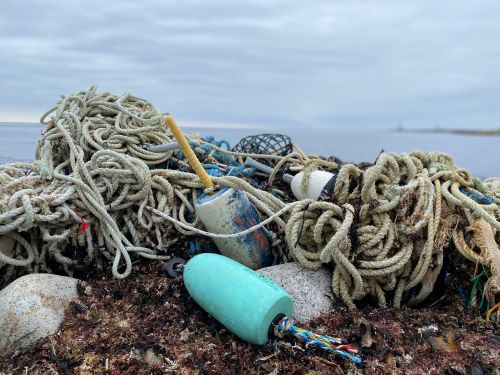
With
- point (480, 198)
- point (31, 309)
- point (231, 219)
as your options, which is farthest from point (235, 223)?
point (480, 198)

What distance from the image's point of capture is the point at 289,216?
3488mm

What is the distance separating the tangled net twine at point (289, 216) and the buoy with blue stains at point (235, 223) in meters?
0.11

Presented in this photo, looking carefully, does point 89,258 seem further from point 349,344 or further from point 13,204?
point 349,344

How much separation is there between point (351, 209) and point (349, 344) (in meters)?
0.86

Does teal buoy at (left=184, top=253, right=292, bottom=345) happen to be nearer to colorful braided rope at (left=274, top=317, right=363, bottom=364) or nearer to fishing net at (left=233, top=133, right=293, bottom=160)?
colorful braided rope at (left=274, top=317, right=363, bottom=364)

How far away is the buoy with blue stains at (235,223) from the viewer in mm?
3201

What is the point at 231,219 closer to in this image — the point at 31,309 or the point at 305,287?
the point at 305,287

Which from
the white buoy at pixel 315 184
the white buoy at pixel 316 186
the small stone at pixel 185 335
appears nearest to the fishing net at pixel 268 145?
the white buoy at pixel 316 186

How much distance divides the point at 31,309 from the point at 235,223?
1.35m

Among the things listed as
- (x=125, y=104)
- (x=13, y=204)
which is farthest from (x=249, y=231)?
(x=125, y=104)

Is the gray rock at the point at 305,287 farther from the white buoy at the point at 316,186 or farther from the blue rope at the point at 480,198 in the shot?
the blue rope at the point at 480,198

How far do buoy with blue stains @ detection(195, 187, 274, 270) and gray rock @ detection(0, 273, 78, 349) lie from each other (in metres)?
1.02

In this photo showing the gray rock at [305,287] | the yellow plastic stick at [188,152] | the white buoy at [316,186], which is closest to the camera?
the gray rock at [305,287]

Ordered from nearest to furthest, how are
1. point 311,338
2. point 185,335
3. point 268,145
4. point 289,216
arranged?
point 311,338 → point 185,335 → point 289,216 → point 268,145
